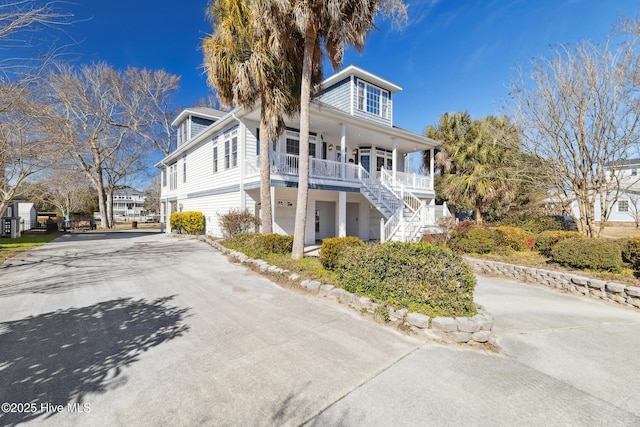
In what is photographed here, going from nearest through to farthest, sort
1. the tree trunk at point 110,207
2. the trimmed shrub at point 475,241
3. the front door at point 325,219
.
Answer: the trimmed shrub at point 475,241, the front door at point 325,219, the tree trunk at point 110,207

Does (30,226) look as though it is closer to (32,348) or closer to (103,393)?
(32,348)

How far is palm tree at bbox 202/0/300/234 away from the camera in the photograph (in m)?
8.66

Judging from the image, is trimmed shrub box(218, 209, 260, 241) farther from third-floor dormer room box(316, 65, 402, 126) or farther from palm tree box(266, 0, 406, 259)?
third-floor dormer room box(316, 65, 402, 126)

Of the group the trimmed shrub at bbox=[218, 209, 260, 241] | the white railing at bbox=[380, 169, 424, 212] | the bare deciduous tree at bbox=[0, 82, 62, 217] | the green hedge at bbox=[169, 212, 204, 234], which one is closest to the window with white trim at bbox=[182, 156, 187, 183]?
the green hedge at bbox=[169, 212, 204, 234]

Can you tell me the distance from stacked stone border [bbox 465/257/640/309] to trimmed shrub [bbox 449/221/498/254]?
1382 mm

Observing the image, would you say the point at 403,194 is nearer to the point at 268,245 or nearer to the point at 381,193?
the point at 381,193

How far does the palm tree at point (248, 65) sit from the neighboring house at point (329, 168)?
152 cm

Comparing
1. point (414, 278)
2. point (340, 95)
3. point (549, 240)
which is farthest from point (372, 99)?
point (414, 278)

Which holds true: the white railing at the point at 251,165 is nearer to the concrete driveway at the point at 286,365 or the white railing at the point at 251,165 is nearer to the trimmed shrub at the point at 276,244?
the trimmed shrub at the point at 276,244

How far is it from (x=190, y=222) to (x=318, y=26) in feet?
42.1

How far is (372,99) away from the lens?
1692 cm

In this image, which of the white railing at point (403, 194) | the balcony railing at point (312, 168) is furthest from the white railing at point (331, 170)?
the white railing at point (403, 194)

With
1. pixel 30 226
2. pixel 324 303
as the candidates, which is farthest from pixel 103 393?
pixel 30 226

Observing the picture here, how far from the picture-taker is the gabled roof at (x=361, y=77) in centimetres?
1552
